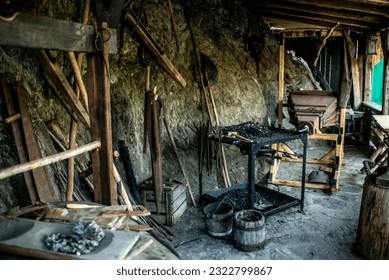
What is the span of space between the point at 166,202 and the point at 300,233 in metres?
2.09

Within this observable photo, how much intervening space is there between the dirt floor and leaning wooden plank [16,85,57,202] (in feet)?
6.73

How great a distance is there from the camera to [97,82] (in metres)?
3.04

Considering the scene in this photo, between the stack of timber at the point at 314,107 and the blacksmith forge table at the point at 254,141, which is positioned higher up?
the stack of timber at the point at 314,107

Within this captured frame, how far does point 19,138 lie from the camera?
3.56 meters

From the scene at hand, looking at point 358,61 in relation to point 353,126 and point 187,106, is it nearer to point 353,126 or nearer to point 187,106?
point 353,126

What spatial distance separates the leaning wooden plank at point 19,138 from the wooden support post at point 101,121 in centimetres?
82

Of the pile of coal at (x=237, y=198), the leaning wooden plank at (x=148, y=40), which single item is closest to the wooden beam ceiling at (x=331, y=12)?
the leaning wooden plank at (x=148, y=40)

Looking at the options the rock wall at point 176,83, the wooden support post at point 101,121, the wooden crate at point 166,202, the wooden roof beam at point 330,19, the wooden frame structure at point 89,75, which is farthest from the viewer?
the wooden roof beam at point 330,19

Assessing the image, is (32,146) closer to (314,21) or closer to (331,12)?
(331,12)

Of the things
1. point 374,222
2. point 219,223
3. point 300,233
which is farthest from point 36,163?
point 300,233

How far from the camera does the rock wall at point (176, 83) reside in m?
3.91

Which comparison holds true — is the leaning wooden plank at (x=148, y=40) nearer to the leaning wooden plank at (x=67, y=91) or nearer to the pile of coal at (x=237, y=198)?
the leaning wooden plank at (x=67, y=91)

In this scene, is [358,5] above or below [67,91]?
above

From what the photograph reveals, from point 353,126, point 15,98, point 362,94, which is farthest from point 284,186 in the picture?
point 362,94
